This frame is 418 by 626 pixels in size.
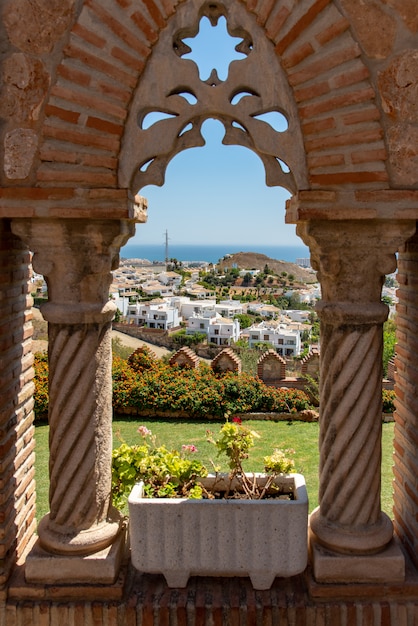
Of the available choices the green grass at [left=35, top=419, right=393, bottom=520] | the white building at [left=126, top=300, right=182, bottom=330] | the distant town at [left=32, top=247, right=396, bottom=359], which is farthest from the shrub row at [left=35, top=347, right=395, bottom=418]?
the white building at [left=126, top=300, right=182, bottom=330]

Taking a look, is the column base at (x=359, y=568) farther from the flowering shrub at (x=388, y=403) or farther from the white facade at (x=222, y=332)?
the white facade at (x=222, y=332)

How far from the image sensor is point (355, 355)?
8.72ft

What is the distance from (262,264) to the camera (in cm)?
11631

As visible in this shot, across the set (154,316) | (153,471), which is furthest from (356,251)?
(154,316)

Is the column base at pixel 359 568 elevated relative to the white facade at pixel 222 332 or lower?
elevated

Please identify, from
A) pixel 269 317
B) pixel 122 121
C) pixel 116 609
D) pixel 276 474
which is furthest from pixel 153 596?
pixel 269 317

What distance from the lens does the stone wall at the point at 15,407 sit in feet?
9.03

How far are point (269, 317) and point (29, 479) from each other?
53.5 metres

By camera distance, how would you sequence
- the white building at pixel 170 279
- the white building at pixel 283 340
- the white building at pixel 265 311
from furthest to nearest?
the white building at pixel 170 279 < the white building at pixel 265 311 < the white building at pixel 283 340

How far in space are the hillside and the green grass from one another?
316 feet

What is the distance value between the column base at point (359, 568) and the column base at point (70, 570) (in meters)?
1.06

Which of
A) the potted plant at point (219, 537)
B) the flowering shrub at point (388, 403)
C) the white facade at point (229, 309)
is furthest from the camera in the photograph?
the white facade at point (229, 309)

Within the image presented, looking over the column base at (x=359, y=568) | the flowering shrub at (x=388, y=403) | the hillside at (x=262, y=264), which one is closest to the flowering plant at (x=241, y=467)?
the column base at (x=359, y=568)

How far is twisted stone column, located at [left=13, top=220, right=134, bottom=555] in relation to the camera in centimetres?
264
